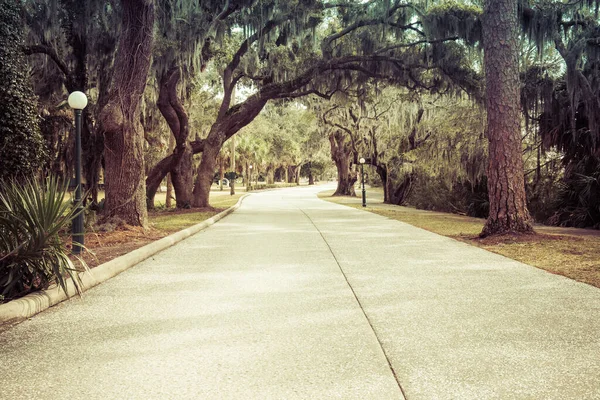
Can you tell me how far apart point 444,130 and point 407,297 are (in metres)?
17.8

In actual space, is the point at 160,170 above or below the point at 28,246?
above

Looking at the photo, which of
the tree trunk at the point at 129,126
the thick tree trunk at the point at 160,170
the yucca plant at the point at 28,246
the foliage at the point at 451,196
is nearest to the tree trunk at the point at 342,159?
the foliage at the point at 451,196

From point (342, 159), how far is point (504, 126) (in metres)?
32.0

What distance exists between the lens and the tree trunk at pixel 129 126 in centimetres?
1239

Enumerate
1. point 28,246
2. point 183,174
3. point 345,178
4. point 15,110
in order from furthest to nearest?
point 345,178 → point 183,174 → point 15,110 → point 28,246

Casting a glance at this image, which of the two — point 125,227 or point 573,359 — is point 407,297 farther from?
point 125,227

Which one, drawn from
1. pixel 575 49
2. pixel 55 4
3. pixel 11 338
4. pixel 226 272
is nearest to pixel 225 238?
pixel 226 272

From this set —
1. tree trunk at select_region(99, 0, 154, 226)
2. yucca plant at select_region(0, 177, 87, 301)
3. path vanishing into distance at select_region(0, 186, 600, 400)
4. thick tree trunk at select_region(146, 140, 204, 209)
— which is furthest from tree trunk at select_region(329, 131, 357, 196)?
yucca plant at select_region(0, 177, 87, 301)

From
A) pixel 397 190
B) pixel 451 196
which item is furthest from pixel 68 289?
pixel 397 190

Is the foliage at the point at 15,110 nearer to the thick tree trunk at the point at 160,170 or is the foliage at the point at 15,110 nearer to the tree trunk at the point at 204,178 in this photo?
the thick tree trunk at the point at 160,170

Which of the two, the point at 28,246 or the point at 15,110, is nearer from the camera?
the point at 28,246

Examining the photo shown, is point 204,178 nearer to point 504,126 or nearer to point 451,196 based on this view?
point 451,196

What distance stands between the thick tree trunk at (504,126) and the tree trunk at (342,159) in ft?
90.3

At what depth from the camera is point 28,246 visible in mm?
5523
